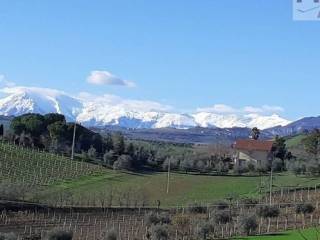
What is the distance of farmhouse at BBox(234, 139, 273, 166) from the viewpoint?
9929 centimetres

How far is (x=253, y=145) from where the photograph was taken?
104000 millimetres

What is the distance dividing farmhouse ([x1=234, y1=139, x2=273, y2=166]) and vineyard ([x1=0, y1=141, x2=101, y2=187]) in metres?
32.5

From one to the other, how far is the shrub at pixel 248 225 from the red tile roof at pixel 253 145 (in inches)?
2456

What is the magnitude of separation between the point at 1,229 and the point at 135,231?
8.64m

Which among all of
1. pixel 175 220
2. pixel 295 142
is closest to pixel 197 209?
pixel 175 220

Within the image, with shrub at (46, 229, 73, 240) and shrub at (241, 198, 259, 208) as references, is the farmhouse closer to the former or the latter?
shrub at (241, 198, 259, 208)

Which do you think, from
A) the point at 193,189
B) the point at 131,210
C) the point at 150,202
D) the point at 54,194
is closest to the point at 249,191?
the point at 193,189

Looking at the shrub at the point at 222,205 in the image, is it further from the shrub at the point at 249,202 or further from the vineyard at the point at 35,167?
the vineyard at the point at 35,167

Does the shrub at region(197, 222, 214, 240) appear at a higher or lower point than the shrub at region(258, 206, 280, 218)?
lower

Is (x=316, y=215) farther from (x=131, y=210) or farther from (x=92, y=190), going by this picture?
(x=92, y=190)

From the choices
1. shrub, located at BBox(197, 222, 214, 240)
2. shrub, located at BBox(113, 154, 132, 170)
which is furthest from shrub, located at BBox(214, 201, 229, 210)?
shrub, located at BBox(113, 154, 132, 170)

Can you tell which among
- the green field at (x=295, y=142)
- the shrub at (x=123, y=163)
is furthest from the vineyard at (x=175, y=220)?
the green field at (x=295, y=142)

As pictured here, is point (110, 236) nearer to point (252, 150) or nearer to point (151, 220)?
point (151, 220)

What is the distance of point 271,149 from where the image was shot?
99.2m
